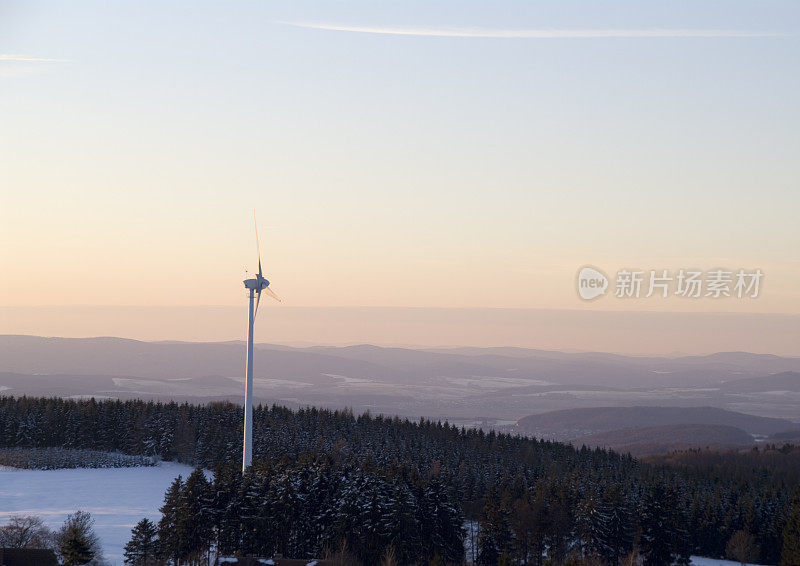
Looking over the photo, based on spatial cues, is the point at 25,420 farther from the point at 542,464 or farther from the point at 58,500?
the point at 542,464

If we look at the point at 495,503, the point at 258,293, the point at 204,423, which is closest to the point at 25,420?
the point at 204,423

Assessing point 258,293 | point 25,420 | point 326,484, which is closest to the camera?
point 326,484

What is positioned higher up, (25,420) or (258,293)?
(258,293)

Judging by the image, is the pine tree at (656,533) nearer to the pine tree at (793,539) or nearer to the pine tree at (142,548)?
the pine tree at (793,539)

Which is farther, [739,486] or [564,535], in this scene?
[739,486]

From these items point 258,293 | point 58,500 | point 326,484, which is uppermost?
point 258,293

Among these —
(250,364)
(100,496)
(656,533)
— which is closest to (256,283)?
(250,364)

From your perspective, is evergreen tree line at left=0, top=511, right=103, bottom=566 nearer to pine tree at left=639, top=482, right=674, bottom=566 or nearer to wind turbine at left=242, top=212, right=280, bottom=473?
wind turbine at left=242, top=212, right=280, bottom=473

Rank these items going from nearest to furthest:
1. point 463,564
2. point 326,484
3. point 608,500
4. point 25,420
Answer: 1. point 463,564
2. point 326,484
3. point 608,500
4. point 25,420
